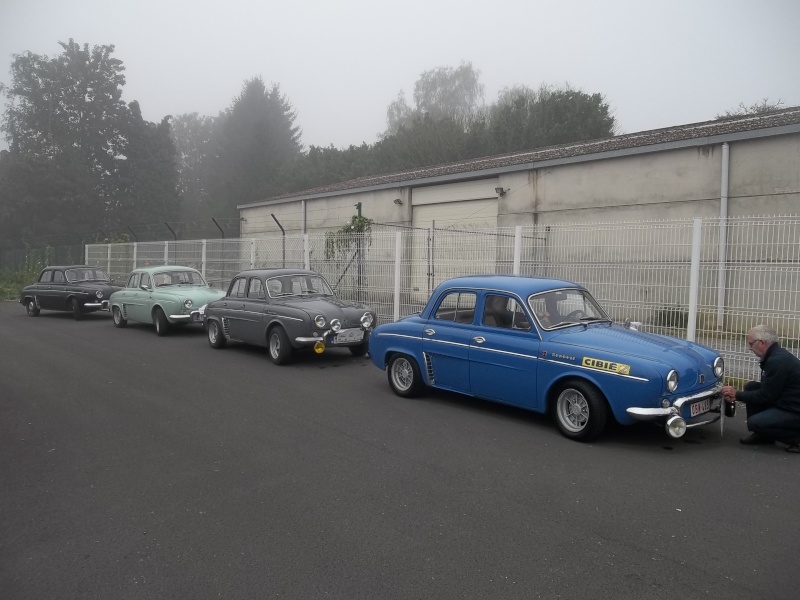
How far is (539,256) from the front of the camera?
35.8ft

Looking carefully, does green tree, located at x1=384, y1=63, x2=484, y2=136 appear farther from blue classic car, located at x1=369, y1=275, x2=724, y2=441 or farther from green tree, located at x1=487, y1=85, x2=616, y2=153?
blue classic car, located at x1=369, y1=275, x2=724, y2=441

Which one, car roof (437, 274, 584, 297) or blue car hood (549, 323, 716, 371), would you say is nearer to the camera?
blue car hood (549, 323, 716, 371)

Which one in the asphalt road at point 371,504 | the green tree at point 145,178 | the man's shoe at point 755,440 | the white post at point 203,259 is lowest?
the asphalt road at point 371,504

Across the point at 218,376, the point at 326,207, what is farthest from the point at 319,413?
the point at 326,207

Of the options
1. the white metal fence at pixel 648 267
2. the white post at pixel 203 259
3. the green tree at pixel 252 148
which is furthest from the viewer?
the green tree at pixel 252 148

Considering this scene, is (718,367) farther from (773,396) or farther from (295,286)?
(295,286)

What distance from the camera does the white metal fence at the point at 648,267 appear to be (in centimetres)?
826

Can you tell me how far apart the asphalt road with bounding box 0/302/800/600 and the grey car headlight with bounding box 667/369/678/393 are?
62cm

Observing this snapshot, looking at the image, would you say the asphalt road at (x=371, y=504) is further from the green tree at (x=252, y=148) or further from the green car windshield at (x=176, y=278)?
the green tree at (x=252, y=148)

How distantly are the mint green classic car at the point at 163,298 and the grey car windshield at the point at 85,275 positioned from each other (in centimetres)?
287

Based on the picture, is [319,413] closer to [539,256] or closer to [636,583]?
[636,583]

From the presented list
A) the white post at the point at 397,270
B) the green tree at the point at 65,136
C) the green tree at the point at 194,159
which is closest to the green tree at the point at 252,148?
the green tree at the point at 194,159

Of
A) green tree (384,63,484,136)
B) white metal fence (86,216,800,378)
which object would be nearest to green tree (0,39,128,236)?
green tree (384,63,484,136)

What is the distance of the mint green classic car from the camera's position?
44.5ft
